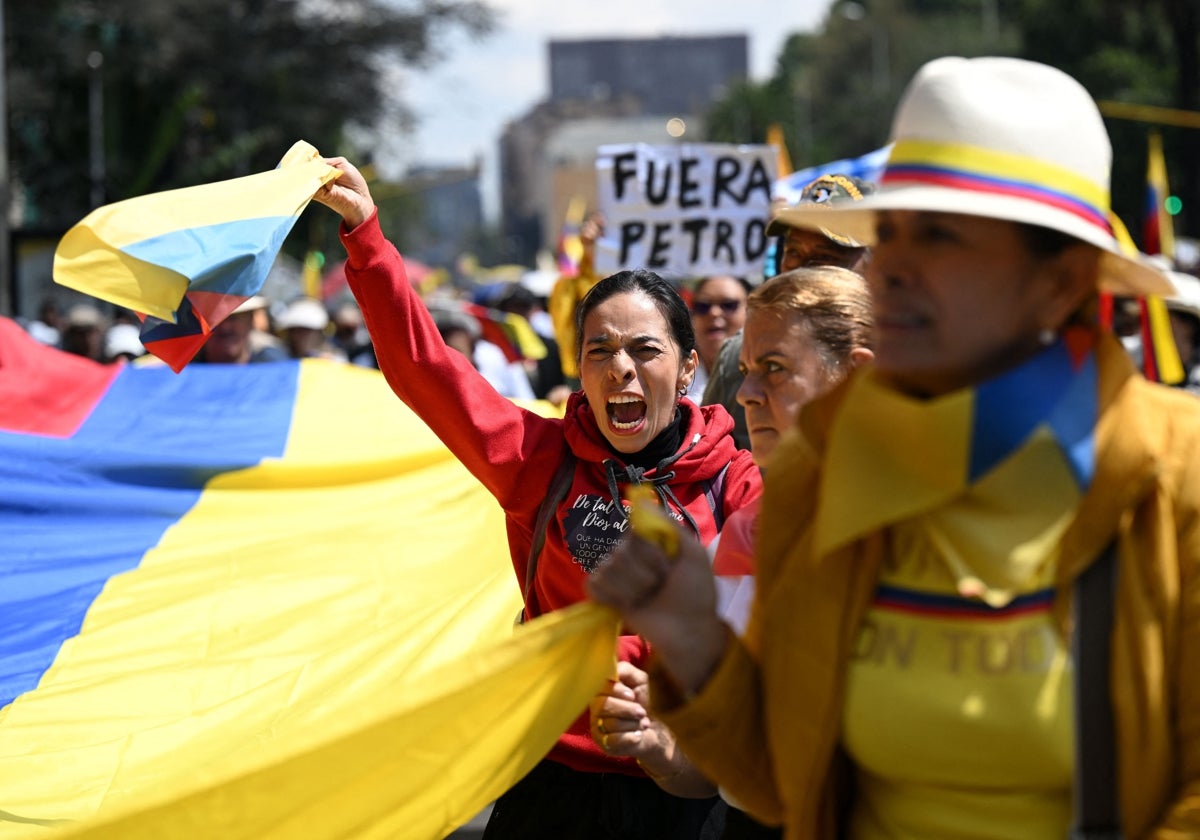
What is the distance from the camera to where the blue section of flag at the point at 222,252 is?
3252mm

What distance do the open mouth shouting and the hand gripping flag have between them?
810mm

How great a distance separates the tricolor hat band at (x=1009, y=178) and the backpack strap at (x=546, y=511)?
1.56 metres

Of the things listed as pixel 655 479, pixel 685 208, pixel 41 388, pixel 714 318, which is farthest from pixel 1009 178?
pixel 685 208

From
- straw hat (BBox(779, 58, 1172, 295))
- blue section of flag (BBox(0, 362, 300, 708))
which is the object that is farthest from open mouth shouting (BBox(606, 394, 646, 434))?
blue section of flag (BBox(0, 362, 300, 708))

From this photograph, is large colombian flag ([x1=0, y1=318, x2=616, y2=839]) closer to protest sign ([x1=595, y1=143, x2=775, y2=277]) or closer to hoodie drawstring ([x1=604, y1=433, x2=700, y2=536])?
hoodie drawstring ([x1=604, y1=433, x2=700, y2=536])

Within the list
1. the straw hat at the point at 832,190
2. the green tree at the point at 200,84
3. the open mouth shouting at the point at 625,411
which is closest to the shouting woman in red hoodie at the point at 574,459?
the open mouth shouting at the point at 625,411

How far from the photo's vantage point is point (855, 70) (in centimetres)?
7444

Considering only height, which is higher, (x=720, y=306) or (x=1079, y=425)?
(x=1079, y=425)

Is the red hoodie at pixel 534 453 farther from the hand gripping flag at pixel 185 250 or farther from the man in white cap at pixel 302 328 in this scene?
the man in white cap at pixel 302 328

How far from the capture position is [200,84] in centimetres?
3169

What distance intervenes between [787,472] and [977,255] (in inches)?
15.8

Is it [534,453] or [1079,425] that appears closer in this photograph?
[1079,425]

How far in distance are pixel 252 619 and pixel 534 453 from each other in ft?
5.55

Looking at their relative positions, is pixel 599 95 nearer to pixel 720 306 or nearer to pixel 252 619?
pixel 720 306
